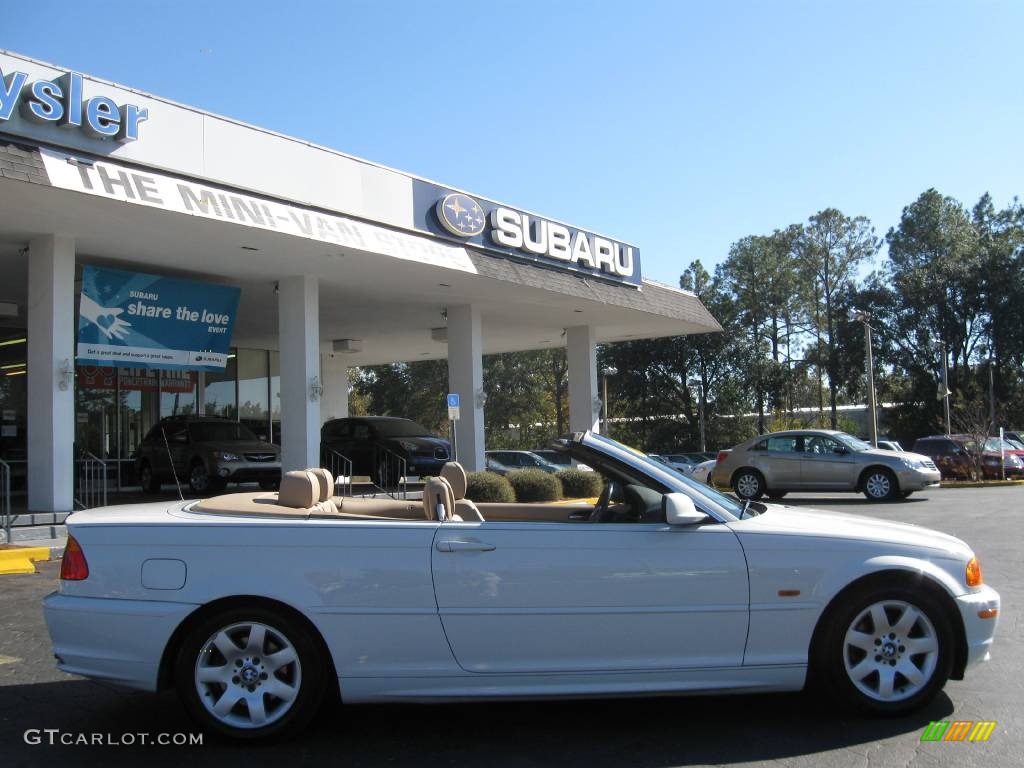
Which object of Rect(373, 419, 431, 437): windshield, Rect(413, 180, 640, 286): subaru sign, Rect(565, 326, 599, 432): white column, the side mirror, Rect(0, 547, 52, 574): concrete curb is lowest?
Rect(0, 547, 52, 574): concrete curb

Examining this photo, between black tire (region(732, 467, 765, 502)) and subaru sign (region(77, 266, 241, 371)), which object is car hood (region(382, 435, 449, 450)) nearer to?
subaru sign (region(77, 266, 241, 371))

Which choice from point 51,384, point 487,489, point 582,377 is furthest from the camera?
point 582,377

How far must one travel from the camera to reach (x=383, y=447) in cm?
1872

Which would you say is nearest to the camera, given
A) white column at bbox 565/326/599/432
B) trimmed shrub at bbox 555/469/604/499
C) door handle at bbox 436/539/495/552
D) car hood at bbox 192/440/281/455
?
door handle at bbox 436/539/495/552

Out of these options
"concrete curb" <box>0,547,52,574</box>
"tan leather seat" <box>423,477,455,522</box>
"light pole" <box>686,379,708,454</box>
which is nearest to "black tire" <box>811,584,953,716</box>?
"tan leather seat" <box>423,477,455,522</box>

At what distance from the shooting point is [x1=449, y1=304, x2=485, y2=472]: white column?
20.2 meters

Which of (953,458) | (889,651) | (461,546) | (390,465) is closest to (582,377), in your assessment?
(390,465)

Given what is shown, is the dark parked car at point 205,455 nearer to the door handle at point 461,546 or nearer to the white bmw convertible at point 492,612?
the white bmw convertible at point 492,612

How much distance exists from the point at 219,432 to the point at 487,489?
237 inches

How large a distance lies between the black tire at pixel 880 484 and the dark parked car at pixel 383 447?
8700 mm

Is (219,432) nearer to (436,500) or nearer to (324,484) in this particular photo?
(324,484)

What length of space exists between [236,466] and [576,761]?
45.4 ft

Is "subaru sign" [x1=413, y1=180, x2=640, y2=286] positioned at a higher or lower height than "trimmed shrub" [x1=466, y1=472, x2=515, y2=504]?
higher

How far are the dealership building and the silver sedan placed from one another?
442 centimetres
